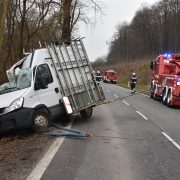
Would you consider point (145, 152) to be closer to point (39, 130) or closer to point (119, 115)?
point (39, 130)

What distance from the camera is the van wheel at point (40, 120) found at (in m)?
12.6

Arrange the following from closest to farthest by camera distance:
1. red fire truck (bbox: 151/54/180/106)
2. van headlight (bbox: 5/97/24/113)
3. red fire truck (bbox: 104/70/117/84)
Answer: van headlight (bbox: 5/97/24/113) < red fire truck (bbox: 151/54/180/106) < red fire truck (bbox: 104/70/117/84)

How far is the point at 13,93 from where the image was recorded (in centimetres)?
1267

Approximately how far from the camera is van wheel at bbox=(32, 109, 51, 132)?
1257 cm

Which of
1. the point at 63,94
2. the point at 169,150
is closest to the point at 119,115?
the point at 63,94

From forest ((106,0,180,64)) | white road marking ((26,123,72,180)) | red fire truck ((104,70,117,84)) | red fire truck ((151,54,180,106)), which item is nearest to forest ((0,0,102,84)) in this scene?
red fire truck ((151,54,180,106))

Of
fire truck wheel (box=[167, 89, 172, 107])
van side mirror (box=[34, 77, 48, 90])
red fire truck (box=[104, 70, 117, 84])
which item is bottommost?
red fire truck (box=[104, 70, 117, 84])

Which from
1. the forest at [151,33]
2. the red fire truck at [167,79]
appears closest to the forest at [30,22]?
the red fire truck at [167,79]

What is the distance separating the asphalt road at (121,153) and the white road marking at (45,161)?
0.30 feet

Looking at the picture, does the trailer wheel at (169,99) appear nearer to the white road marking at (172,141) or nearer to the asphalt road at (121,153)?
the asphalt road at (121,153)

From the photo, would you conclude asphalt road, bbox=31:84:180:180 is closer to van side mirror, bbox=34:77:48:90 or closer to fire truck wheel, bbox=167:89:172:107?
van side mirror, bbox=34:77:48:90

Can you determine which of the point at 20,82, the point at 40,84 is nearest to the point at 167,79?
the point at 40,84

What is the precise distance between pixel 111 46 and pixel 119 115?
13769cm

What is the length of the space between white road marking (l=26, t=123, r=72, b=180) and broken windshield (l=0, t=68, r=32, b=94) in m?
2.45
